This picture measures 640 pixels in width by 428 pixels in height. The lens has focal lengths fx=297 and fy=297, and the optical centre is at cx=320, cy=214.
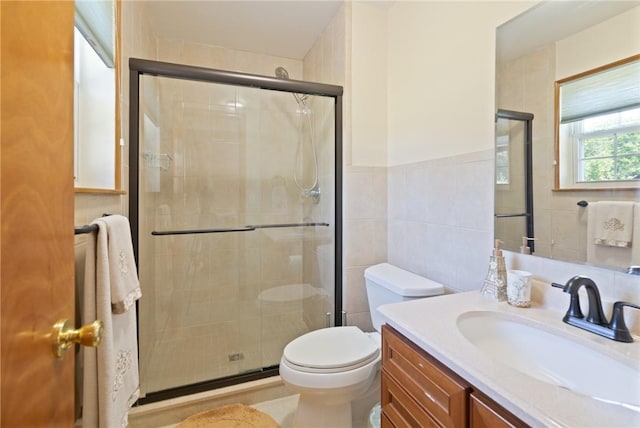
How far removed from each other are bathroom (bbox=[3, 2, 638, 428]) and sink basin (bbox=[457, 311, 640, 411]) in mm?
221

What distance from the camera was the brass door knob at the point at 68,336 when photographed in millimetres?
537

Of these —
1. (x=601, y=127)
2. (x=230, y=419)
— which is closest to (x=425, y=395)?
(x=601, y=127)

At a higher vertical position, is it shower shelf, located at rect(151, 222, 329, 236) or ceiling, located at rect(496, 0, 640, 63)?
ceiling, located at rect(496, 0, 640, 63)

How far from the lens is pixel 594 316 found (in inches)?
32.4

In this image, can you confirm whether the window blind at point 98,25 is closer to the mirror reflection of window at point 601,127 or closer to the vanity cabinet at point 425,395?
the vanity cabinet at point 425,395

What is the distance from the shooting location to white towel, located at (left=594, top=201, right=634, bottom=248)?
84 centimetres

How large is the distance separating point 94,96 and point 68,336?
1028 millimetres

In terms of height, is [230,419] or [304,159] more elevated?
[304,159]

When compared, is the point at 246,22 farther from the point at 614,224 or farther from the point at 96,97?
the point at 614,224

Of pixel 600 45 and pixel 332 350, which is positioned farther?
pixel 332 350

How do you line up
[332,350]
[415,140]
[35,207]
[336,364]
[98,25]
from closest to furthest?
[35,207] → [98,25] → [336,364] → [332,350] → [415,140]

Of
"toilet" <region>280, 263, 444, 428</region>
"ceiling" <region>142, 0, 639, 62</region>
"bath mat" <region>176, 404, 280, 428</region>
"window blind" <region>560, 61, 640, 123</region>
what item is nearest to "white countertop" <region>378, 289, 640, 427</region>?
"toilet" <region>280, 263, 444, 428</region>

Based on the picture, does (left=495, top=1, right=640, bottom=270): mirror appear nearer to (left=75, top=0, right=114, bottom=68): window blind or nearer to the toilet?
the toilet

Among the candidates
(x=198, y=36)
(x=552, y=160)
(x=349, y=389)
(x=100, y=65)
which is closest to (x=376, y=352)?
(x=349, y=389)
